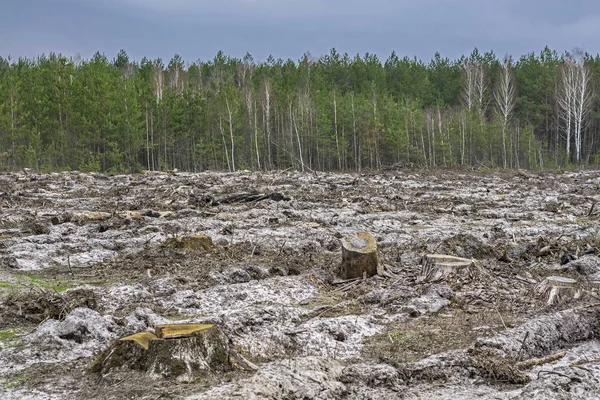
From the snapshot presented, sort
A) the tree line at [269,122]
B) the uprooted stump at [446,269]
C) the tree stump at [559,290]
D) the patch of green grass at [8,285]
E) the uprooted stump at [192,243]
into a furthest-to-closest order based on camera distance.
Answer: the tree line at [269,122] → the uprooted stump at [192,243] → the patch of green grass at [8,285] → the uprooted stump at [446,269] → the tree stump at [559,290]

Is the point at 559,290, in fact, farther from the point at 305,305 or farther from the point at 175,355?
the point at 175,355

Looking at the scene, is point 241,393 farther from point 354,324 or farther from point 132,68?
point 132,68

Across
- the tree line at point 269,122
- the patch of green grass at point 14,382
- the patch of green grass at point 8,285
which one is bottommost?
the patch of green grass at point 14,382

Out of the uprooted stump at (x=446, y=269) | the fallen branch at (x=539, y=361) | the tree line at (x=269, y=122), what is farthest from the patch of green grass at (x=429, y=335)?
the tree line at (x=269, y=122)

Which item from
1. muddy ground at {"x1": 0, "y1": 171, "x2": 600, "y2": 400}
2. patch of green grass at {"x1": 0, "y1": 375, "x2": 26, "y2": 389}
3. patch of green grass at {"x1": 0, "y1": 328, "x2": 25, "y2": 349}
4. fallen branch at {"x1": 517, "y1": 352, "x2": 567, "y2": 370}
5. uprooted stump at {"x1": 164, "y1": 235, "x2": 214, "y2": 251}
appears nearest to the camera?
muddy ground at {"x1": 0, "y1": 171, "x2": 600, "y2": 400}

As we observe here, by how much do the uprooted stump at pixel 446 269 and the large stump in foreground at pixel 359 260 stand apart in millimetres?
682

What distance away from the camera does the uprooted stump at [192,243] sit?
29.7 ft

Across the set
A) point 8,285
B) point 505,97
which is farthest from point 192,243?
point 505,97

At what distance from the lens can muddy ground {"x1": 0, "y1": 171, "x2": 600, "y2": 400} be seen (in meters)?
3.88

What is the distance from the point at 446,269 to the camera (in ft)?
22.0

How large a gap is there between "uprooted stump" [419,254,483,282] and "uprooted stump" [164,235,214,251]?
369 cm

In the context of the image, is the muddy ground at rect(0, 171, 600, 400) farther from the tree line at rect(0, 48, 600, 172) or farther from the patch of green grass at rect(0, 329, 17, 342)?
the tree line at rect(0, 48, 600, 172)

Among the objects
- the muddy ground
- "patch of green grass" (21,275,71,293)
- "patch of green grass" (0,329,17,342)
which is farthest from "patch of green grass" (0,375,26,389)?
"patch of green grass" (21,275,71,293)

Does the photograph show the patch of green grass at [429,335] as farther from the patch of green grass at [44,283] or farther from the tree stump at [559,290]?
the patch of green grass at [44,283]
